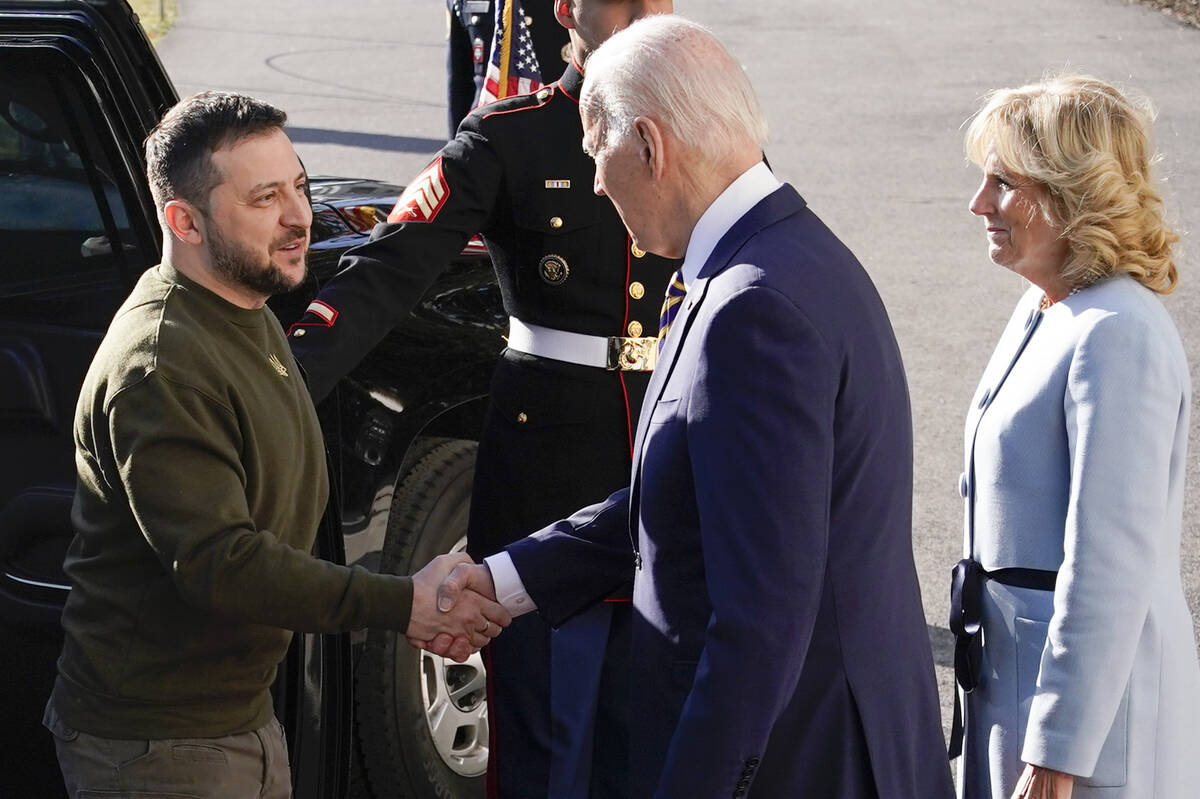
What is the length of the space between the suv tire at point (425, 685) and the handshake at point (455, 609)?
2.01 feet

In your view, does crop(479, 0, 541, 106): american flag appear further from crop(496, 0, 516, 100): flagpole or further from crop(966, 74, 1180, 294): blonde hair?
crop(966, 74, 1180, 294): blonde hair

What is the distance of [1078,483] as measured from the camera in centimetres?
224

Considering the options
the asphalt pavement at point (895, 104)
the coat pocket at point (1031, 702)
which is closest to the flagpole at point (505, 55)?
the asphalt pavement at point (895, 104)

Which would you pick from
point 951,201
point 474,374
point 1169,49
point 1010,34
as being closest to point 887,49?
point 1010,34

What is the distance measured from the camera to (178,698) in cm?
217

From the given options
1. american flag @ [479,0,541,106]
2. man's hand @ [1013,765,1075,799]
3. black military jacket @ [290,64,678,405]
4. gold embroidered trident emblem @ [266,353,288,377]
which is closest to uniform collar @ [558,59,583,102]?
black military jacket @ [290,64,678,405]

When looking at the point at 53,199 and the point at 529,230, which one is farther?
the point at 529,230

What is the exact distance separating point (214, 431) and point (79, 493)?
10.9 inches

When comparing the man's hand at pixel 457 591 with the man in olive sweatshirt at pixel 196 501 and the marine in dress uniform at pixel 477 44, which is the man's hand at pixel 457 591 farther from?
the marine in dress uniform at pixel 477 44

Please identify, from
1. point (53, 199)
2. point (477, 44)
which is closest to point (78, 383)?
point (53, 199)

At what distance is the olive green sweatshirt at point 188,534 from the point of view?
2037 millimetres

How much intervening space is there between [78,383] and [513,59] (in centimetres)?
356

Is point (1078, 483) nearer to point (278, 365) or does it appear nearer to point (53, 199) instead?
point (278, 365)

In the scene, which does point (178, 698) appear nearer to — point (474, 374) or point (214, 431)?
point (214, 431)
